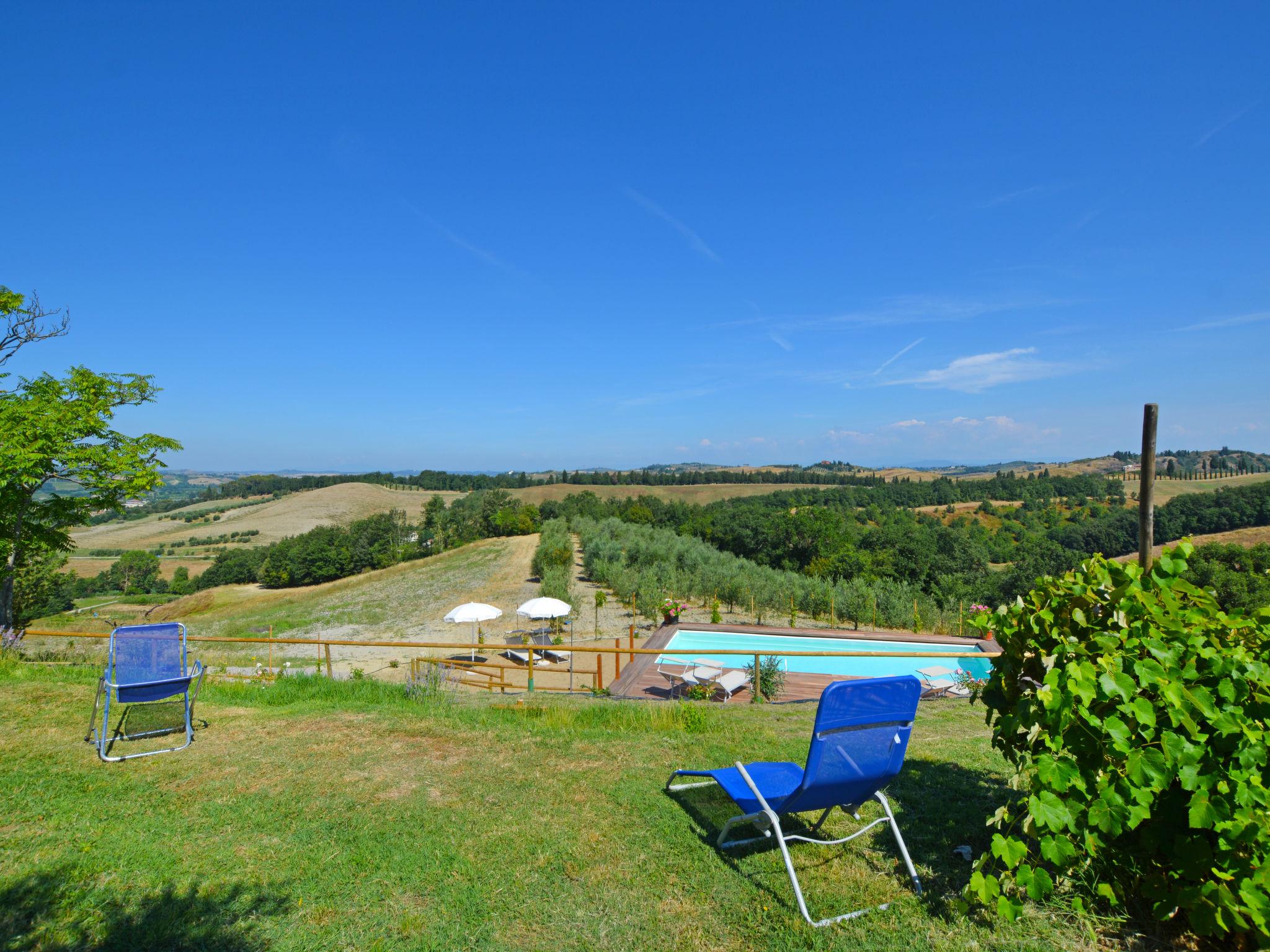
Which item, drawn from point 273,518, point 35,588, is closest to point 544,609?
point 35,588

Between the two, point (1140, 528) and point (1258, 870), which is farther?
point (1140, 528)

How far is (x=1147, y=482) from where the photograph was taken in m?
4.66

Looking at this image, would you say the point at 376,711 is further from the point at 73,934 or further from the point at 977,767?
the point at 977,767

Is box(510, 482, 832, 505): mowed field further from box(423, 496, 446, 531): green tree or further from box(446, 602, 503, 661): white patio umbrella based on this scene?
box(446, 602, 503, 661): white patio umbrella

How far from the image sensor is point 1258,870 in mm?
2023

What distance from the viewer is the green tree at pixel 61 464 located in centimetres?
1095

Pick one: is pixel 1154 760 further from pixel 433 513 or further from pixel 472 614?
pixel 433 513

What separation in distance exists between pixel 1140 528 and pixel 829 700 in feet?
12.1

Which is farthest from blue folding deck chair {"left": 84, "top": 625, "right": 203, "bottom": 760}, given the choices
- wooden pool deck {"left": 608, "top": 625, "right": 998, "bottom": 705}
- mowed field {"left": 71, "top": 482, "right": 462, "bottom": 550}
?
mowed field {"left": 71, "top": 482, "right": 462, "bottom": 550}

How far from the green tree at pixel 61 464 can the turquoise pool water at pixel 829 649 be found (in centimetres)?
1167

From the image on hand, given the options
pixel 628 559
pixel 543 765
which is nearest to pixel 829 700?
pixel 543 765

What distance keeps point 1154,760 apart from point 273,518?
92475 millimetres

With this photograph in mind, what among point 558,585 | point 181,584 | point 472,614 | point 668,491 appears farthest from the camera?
point 668,491

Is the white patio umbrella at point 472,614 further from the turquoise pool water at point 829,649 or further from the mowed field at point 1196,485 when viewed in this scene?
the mowed field at point 1196,485
